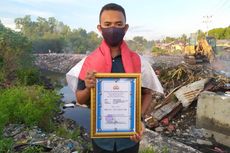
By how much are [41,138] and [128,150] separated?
4.39 meters

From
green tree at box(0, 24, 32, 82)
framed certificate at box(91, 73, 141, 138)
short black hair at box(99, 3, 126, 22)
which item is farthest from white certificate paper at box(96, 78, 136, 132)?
green tree at box(0, 24, 32, 82)

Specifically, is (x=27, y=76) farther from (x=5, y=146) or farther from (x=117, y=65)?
(x=117, y=65)

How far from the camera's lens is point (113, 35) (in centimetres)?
224

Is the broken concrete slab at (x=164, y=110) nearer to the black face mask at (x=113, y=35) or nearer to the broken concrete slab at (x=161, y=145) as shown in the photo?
the broken concrete slab at (x=161, y=145)

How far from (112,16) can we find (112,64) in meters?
0.32

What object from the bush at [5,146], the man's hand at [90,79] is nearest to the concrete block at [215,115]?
the bush at [5,146]

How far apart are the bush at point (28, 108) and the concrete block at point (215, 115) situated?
442 centimetres

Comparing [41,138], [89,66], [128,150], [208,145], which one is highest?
[89,66]

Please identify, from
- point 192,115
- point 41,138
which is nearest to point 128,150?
point 41,138

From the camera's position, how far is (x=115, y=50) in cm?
234

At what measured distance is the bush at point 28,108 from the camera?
7.63 metres

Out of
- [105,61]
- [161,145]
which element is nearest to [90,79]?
[105,61]

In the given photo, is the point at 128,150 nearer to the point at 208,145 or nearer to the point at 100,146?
the point at 100,146

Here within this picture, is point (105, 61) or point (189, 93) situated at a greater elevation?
point (105, 61)
